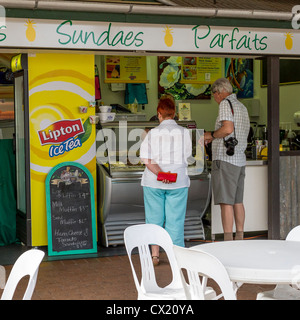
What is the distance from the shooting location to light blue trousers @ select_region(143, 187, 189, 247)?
245 inches

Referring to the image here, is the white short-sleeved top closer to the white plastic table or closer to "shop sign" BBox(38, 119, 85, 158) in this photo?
"shop sign" BBox(38, 119, 85, 158)

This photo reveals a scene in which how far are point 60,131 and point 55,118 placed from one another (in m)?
0.16

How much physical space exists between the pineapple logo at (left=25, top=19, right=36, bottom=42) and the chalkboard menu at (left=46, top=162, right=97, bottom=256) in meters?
1.55

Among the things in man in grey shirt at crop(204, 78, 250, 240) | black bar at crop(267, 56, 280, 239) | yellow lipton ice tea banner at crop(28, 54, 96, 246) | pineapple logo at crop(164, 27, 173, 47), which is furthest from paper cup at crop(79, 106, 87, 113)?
black bar at crop(267, 56, 280, 239)

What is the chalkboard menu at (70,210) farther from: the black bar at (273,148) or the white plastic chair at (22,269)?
the white plastic chair at (22,269)

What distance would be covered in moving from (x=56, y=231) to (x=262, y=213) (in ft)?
8.65

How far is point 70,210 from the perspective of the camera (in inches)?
280

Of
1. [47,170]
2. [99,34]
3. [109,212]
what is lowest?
[109,212]

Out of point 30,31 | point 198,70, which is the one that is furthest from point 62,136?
point 198,70

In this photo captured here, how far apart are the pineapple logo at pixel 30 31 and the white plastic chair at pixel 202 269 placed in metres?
3.72

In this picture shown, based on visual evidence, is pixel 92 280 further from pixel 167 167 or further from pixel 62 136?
pixel 62 136
